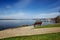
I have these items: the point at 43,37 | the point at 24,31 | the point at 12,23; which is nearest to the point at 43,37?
the point at 43,37

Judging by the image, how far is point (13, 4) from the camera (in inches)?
102

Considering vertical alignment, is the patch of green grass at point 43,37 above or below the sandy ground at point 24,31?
below

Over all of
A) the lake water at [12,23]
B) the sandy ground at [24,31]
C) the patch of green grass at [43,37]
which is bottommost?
the patch of green grass at [43,37]

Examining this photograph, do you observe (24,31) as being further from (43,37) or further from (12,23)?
(43,37)

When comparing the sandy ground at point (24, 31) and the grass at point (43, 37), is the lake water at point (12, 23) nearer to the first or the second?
the sandy ground at point (24, 31)

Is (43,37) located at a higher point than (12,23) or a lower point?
lower

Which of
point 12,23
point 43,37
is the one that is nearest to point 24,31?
point 12,23

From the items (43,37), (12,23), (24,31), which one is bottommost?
(43,37)

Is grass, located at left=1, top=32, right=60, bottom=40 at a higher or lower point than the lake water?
lower

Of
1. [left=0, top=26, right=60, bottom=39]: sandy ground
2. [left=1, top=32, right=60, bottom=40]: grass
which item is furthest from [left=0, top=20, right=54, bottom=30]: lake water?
[left=1, top=32, right=60, bottom=40]: grass

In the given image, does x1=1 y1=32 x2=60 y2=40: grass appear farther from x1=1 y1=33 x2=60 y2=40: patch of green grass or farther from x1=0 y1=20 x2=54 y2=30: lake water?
x1=0 y1=20 x2=54 y2=30: lake water

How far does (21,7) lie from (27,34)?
65 cm

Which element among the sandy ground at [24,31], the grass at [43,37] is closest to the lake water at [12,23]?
the sandy ground at [24,31]

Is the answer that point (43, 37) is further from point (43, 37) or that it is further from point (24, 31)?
point (24, 31)
